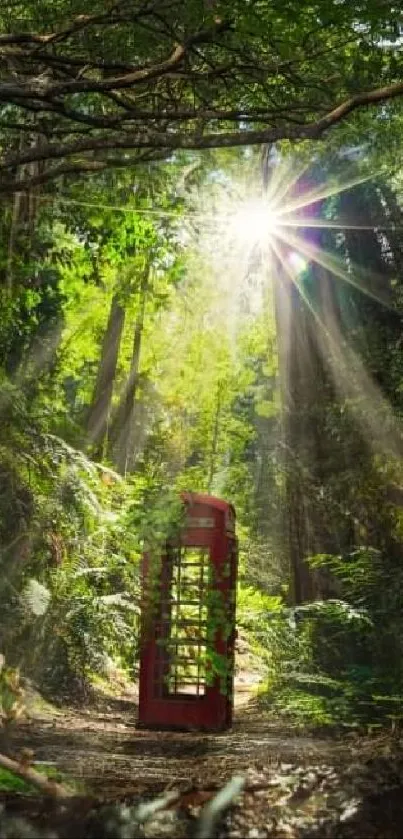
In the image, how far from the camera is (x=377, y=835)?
3.43m

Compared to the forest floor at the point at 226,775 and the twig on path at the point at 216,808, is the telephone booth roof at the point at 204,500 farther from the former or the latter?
the twig on path at the point at 216,808

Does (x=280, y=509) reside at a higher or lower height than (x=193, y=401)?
lower

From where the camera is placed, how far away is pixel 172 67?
523cm

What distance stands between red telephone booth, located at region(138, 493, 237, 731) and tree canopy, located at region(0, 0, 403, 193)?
347 cm

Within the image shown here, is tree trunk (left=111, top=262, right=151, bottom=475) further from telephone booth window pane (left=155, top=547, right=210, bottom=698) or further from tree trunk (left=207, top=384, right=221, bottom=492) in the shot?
telephone booth window pane (left=155, top=547, right=210, bottom=698)

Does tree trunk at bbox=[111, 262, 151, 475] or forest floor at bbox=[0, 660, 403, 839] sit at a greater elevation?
tree trunk at bbox=[111, 262, 151, 475]

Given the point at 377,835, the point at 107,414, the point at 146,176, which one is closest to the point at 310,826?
the point at 377,835

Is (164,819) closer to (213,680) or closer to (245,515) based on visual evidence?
(213,680)

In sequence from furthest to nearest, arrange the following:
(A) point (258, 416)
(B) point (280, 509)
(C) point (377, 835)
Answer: (A) point (258, 416), (B) point (280, 509), (C) point (377, 835)

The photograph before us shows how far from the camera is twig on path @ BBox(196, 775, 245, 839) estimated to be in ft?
11.3

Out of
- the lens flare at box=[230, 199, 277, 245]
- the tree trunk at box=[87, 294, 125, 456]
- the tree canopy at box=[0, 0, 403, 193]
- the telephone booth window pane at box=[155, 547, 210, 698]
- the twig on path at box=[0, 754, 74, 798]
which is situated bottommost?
the twig on path at box=[0, 754, 74, 798]

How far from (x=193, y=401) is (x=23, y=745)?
2002 cm

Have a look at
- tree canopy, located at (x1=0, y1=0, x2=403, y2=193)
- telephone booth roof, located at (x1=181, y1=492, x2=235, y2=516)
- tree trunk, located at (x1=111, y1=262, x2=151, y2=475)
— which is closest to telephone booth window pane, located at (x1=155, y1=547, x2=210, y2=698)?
telephone booth roof, located at (x1=181, y1=492, x2=235, y2=516)

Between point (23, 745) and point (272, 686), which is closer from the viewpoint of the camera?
point (23, 745)
